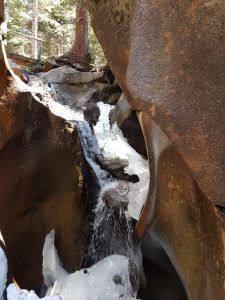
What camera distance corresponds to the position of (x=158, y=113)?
257 centimetres

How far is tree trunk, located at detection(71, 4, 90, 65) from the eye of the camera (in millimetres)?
15883

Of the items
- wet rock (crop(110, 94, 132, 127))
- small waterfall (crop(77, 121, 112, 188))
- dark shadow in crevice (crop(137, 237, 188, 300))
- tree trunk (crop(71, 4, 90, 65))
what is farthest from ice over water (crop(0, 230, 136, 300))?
tree trunk (crop(71, 4, 90, 65))

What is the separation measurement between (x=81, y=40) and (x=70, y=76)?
315 centimetres

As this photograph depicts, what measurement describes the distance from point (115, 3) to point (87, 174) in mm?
3774

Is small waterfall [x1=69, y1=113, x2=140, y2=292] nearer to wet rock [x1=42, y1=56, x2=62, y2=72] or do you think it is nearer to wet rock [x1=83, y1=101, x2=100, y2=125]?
wet rock [x1=83, y1=101, x2=100, y2=125]

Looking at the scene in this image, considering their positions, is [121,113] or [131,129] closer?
[131,129]

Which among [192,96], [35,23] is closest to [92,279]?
[192,96]

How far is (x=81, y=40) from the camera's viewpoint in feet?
52.9

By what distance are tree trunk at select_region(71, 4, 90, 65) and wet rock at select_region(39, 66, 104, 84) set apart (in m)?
1.23

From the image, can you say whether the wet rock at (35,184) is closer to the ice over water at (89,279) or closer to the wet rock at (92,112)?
the ice over water at (89,279)

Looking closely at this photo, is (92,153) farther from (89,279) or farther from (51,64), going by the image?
(51,64)

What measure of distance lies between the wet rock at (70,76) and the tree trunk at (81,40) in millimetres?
1228

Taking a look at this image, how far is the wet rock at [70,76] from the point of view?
43.3ft

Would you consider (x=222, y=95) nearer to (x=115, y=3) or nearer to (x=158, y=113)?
(x=158, y=113)
